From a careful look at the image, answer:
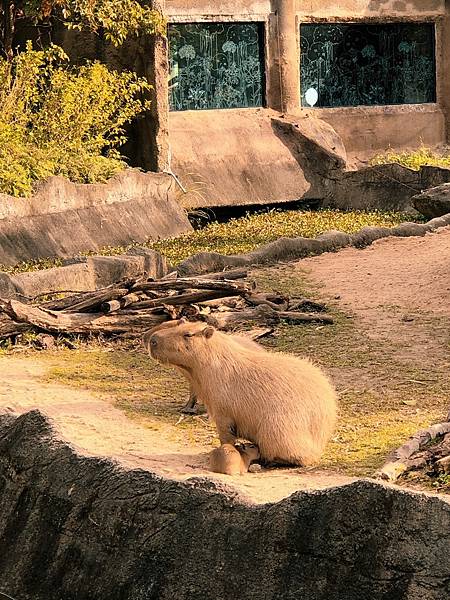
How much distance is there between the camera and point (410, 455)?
6516 mm

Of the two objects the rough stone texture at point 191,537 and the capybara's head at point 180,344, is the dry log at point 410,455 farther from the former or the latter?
the rough stone texture at point 191,537

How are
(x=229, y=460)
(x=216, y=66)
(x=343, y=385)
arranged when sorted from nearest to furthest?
(x=229, y=460), (x=343, y=385), (x=216, y=66)

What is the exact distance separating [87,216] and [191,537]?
10.3m

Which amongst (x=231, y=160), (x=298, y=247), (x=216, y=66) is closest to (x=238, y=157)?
(x=231, y=160)

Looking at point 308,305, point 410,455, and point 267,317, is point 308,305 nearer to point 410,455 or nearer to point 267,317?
point 267,317

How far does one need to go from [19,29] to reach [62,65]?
925 mm

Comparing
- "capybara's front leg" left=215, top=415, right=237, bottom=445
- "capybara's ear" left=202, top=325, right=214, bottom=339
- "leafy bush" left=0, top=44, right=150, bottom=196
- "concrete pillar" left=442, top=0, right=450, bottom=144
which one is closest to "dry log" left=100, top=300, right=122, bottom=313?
"capybara's ear" left=202, top=325, right=214, bottom=339

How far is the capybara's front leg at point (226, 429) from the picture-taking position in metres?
6.86

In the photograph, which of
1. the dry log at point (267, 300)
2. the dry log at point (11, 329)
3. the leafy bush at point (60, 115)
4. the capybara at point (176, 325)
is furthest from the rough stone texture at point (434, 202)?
the capybara at point (176, 325)

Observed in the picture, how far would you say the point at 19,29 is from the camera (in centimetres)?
1866

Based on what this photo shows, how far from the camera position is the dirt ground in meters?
6.61

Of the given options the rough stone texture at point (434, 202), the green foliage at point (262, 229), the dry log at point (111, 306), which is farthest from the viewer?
the rough stone texture at point (434, 202)

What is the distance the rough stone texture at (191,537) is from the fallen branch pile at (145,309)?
11.8ft

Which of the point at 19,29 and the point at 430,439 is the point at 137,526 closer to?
the point at 430,439
